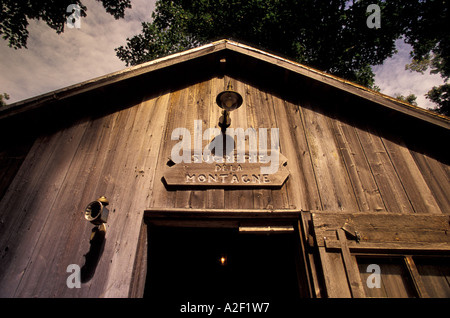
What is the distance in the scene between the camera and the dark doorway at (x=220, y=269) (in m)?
5.66

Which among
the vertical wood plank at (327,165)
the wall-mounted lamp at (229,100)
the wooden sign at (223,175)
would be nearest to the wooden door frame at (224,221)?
the wooden sign at (223,175)

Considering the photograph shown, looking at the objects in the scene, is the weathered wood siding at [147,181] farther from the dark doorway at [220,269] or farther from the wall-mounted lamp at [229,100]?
the dark doorway at [220,269]

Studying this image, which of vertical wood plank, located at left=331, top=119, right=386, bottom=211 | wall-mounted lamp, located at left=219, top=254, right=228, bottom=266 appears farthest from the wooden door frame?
wall-mounted lamp, located at left=219, top=254, right=228, bottom=266

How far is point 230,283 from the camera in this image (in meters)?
6.48

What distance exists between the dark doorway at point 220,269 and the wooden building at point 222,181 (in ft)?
8.31

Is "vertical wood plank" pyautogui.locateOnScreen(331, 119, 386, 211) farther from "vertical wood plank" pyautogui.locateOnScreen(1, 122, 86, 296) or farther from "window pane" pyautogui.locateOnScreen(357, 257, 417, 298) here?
"vertical wood plank" pyautogui.locateOnScreen(1, 122, 86, 296)

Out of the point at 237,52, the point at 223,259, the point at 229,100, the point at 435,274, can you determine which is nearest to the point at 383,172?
the point at 435,274

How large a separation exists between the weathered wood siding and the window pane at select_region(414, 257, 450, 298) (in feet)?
2.27

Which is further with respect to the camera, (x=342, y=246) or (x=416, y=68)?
(x=416, y=68)

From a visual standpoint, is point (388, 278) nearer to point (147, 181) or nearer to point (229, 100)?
point (229, 100)
